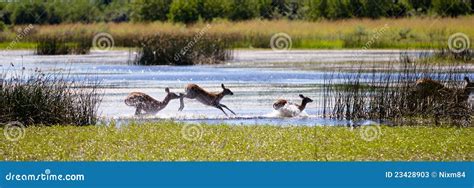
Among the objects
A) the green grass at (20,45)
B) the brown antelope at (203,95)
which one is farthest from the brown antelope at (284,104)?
the green grass at (20,45)

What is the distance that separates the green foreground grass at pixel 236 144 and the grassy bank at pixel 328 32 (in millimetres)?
31194

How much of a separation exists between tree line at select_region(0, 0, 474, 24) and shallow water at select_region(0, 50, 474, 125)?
25.7 m

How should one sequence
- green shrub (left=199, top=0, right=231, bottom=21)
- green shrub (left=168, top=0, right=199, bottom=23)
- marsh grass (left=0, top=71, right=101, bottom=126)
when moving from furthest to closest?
green shrub (left=199, top=0, right=231, bottom=21) < green shrub (left=168, top=0, right=199, bottom=23) < marsh grass (left=0, top=71, right=101, bottom=126)

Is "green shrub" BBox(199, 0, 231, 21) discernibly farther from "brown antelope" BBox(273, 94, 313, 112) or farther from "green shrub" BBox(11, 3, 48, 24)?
"brown antelope" BBox(273, 94, 313, 112)

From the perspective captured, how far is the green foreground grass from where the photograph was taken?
46.0 feet

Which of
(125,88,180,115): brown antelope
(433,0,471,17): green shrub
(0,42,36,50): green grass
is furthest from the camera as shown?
(433,0,471,17): green shrub

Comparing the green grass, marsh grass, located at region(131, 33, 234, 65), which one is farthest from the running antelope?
the green grass

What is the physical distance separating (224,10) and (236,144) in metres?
65.0

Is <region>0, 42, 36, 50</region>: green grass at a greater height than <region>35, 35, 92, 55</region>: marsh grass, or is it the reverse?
<region>35, 35, 92, 55</region>: marsh grass

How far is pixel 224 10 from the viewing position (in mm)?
79625

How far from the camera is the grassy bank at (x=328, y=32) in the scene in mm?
50188

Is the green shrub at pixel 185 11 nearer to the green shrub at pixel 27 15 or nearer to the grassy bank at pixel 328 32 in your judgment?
the green shrub at pixel 27 15
